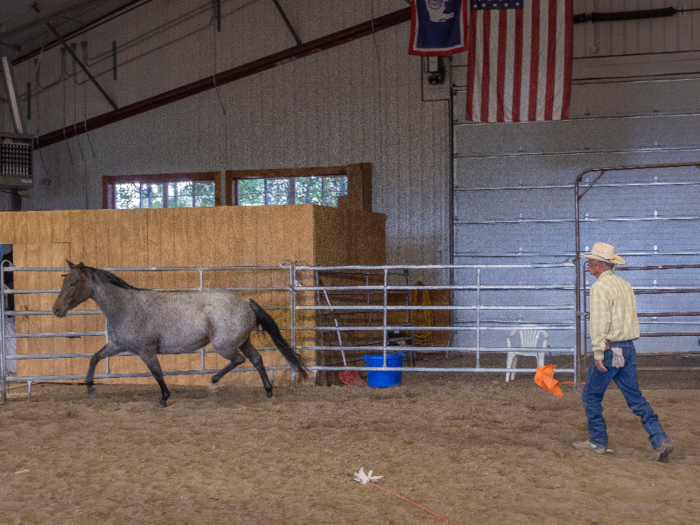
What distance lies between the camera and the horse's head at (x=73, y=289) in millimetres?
6234

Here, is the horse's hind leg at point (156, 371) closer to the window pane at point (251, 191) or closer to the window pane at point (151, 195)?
the window pane at point (251, 191)

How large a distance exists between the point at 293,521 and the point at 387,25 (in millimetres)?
9945

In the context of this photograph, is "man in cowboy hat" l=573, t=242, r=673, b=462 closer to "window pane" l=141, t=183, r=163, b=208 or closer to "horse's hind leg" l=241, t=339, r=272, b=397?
"horse's hind leg" l=241, t=339, r=272, b=397

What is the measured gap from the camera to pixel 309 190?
12.2 meters

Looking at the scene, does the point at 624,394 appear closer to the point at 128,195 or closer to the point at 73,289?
the point at 73,289

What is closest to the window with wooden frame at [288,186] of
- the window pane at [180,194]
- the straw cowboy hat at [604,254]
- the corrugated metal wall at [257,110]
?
the corrugated metal wall at [257,110]

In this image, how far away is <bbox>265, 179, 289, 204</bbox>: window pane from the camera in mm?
12289

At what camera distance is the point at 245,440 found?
509 centimetres

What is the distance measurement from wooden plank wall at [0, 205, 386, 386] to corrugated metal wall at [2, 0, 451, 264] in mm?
4254

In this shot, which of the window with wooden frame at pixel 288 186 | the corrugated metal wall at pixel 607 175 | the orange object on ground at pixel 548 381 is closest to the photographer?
the orange object on ground at pixel 548 381

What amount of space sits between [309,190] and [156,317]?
6.18 metres

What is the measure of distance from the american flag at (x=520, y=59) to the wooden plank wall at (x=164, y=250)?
3.14m

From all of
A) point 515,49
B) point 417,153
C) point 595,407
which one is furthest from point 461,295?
point 595,407

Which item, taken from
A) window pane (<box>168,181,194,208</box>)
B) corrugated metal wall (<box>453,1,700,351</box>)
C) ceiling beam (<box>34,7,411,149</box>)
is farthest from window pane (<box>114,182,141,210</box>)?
corrugated metal wall (<box>453,1,700,351</box>)
